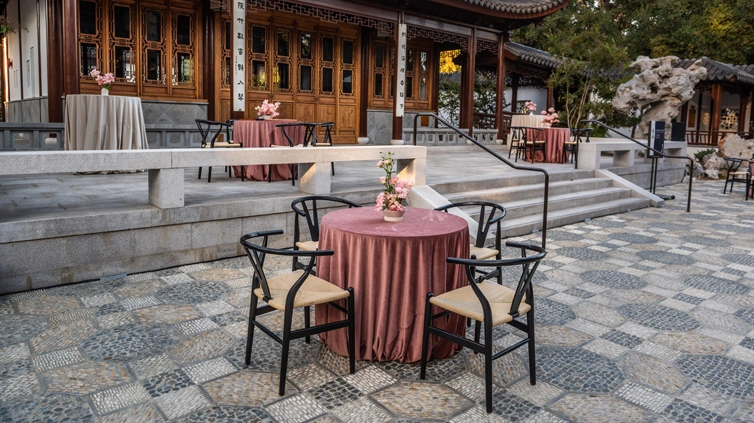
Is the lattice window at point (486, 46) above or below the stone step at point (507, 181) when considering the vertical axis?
above

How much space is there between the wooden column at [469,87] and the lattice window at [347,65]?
9.46 feet

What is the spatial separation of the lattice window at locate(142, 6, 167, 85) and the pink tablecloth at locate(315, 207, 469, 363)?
7887 millimetres

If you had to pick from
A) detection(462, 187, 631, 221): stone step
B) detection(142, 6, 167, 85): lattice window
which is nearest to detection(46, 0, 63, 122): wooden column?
detection(142, 6, 167, 85): lattice window

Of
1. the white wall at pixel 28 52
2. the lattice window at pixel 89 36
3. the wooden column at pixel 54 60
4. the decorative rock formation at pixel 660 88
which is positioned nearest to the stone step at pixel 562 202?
the wooden column at pixel 54 60

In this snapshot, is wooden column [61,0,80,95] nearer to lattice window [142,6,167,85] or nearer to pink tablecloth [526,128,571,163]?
lattice window [142,6,167,85]

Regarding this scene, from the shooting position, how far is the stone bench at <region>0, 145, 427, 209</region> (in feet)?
14.1

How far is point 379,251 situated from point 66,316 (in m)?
2.27

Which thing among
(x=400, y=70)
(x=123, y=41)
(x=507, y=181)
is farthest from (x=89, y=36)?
(x=507, y=181)

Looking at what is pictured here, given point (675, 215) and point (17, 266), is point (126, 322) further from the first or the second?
point (675, 215)

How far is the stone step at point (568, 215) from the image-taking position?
7.19 metres

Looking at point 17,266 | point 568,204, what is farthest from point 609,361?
point 568,204

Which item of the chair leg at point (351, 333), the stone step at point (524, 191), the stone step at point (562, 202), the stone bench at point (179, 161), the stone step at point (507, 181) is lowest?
the chair leg at point (351, 333)

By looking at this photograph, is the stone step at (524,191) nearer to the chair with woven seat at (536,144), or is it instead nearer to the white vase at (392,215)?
the chair with woven seat at (536,144)

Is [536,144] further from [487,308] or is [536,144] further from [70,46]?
[487,308]
